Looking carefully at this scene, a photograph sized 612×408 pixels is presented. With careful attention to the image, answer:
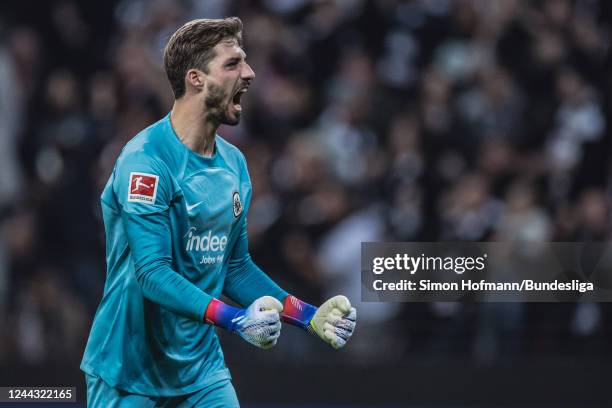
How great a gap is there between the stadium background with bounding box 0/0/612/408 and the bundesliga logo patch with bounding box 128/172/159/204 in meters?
4.58

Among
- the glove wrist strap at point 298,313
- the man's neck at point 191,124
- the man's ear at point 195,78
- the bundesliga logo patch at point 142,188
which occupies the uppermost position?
the man's ear at point 195,78

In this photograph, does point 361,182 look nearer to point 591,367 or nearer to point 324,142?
point 324,142

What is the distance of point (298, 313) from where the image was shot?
4.62m

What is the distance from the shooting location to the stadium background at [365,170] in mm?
8930

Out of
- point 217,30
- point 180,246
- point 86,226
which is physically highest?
point 86,226

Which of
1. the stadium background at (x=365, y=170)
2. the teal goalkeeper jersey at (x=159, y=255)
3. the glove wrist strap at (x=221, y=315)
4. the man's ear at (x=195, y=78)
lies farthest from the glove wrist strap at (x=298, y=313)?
the stadium background at (x=365, y=170)

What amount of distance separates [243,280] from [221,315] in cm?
79

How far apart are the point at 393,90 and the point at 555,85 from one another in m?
1.43

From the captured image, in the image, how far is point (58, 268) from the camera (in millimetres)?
9359

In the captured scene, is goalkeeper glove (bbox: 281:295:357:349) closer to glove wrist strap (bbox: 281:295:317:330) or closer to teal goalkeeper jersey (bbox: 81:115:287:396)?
glove wrist strap (bbox: 281:295:317:330)

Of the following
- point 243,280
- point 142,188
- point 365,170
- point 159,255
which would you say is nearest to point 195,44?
point 142,188

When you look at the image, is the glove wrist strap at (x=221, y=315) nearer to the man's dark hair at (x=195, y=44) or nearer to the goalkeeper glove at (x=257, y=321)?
the goalkeeper glove at (x=257, y=321)

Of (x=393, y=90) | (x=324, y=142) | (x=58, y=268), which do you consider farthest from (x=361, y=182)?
(x=58, y=268)

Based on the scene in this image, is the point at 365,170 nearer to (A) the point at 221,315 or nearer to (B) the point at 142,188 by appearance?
(B) the point at 142,188
